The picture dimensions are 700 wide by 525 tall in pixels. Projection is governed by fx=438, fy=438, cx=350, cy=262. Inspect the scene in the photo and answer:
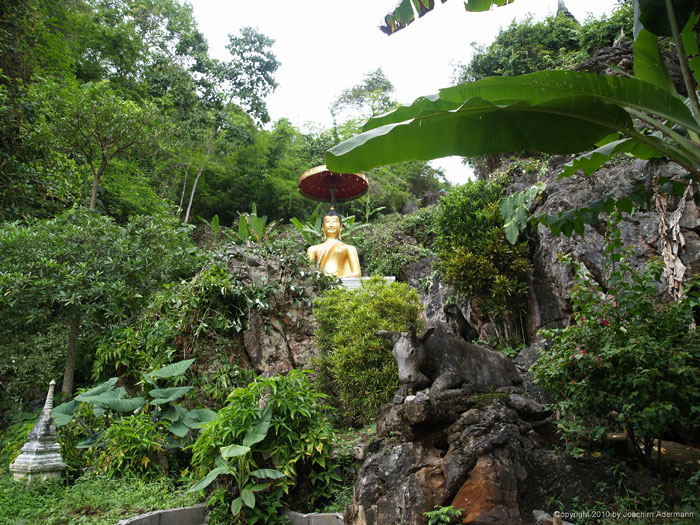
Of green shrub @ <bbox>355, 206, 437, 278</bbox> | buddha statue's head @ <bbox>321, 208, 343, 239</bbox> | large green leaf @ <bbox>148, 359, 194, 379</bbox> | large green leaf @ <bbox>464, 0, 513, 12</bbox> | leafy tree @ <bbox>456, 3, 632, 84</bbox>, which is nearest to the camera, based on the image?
large green leaf @ <bbox>464, 0, 513, 12</bbox>

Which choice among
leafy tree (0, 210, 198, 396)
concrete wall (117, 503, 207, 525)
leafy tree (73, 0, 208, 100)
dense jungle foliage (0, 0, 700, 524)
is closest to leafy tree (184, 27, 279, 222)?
leafy tree (73, 0, 208, 100)

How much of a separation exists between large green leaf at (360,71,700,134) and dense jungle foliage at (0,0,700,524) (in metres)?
1.17

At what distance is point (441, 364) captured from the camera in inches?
155

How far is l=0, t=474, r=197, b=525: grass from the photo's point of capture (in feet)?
12.5

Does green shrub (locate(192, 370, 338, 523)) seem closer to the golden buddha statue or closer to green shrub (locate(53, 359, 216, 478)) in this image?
green shrub (locate(53, 359, 216, 478))

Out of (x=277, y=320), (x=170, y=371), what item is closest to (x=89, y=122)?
(x=277, y=320)

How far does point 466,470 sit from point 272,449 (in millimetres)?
1786

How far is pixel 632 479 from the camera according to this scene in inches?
115

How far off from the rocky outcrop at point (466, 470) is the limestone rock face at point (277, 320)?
3.22 m

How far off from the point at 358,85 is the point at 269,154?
835cm

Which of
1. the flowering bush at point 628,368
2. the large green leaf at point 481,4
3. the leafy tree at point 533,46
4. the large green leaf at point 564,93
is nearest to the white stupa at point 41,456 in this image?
the large green leaf at point 564,93

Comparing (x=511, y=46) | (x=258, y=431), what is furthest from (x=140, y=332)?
(x=511, y=46)

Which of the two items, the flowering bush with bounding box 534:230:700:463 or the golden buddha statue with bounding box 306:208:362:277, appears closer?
the flowering bush with bounding box 534:230:700:463

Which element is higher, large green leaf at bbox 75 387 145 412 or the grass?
large green leaf at bbox 75 387 145 412
